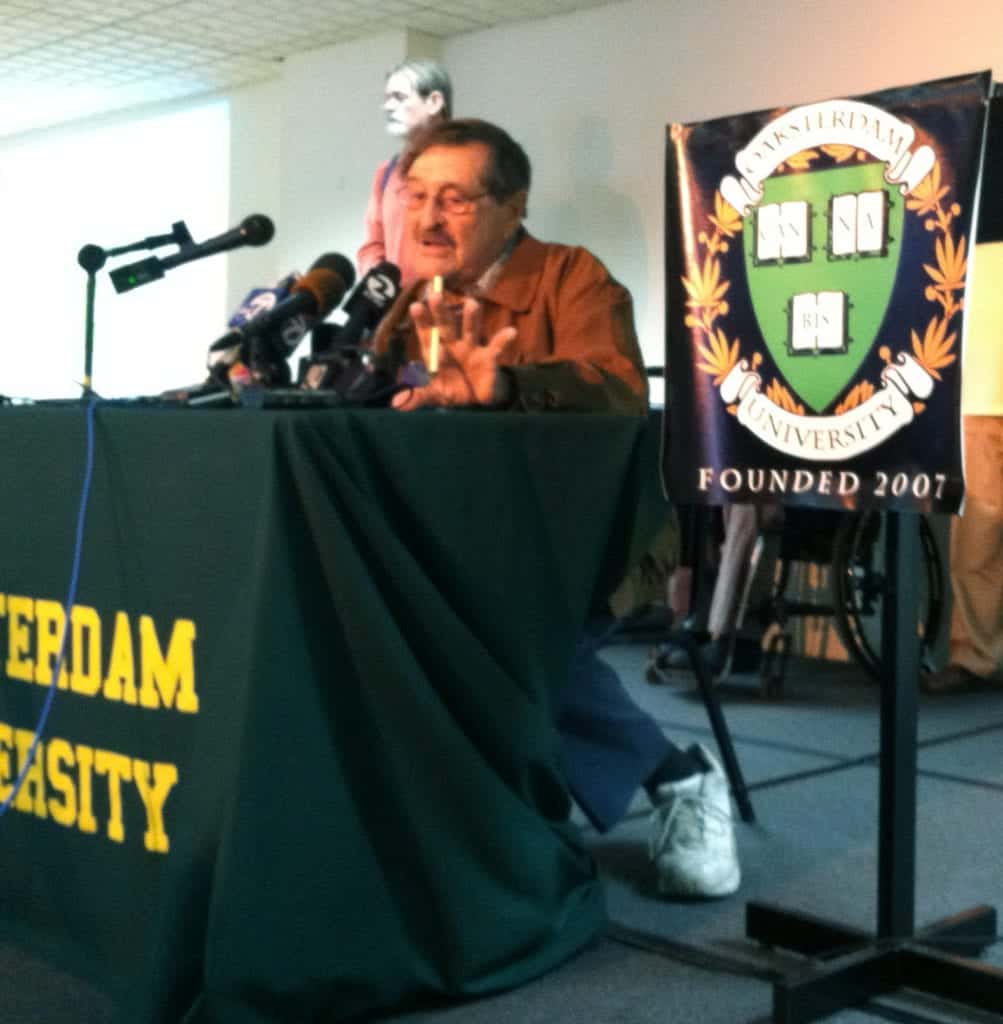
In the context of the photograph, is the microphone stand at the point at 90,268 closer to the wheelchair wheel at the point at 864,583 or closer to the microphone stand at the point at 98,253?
the microphone stand at the point at 98,253

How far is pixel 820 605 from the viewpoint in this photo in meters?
4.04

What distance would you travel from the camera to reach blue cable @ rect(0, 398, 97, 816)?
1.61m

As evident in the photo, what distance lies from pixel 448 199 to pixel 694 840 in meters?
0.91

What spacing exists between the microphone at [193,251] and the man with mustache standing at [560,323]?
0.34m

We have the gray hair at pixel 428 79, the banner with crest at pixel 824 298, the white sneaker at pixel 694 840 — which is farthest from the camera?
the gray hair at pixel 428 79

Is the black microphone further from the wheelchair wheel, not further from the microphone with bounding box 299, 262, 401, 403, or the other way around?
the wheelchair wheel

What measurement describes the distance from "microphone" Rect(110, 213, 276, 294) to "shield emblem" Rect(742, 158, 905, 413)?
93 centimetres

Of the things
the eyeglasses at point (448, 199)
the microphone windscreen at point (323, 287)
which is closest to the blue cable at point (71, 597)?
the microphone windscreen at point (323, 287)

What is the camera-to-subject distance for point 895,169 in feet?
4.69

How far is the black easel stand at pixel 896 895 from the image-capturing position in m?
1.55

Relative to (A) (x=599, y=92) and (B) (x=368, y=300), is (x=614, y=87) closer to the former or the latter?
(A) (x=599, y=92)

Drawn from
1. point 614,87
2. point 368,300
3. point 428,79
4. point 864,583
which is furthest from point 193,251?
point 614,87

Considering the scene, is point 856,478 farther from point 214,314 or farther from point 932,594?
point 214,314

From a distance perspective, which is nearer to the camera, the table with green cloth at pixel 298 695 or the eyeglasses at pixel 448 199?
the table with green cloth at pixel 298 695
